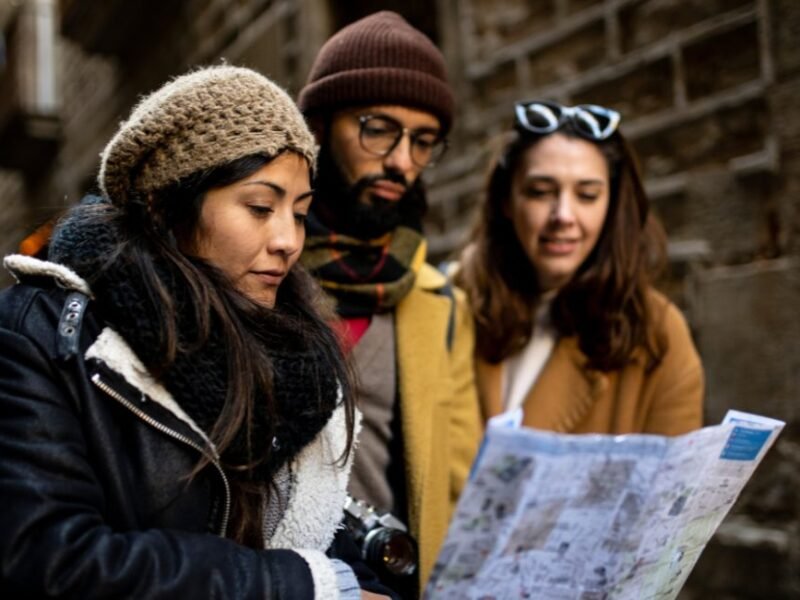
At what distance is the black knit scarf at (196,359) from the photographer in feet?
4.48

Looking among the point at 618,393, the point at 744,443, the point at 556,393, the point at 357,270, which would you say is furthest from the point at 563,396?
the point at 744,443

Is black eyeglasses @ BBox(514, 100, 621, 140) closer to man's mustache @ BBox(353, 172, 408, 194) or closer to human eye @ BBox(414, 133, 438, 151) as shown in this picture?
human eye @ BBox(414, 133, 438, 151)

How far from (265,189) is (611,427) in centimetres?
132

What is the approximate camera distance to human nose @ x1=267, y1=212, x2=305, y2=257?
1.51 m

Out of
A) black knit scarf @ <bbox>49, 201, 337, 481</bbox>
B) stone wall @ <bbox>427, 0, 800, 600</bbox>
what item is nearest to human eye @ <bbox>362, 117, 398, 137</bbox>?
black knit scarf @ <bbox>49, 201, 337, 481</bbox>

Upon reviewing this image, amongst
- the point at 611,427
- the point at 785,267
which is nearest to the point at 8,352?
the point at 611,427

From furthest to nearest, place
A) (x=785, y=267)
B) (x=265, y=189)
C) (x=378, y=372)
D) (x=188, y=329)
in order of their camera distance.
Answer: (x=785, y=267) → (x=378, y=372) → (x=265, y=189) → (x=188, y=329)

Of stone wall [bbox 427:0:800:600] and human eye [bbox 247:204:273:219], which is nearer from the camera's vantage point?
human eye [bbox 247:204:273:219]

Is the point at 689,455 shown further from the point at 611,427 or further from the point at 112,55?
the point at 112,55

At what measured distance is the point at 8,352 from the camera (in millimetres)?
1276

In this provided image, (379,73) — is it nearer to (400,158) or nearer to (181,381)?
(400,158)

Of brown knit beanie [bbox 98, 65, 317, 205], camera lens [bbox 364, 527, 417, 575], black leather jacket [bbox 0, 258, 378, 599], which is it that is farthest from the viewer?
camera lens [bbox 364, 527, 417, 575]

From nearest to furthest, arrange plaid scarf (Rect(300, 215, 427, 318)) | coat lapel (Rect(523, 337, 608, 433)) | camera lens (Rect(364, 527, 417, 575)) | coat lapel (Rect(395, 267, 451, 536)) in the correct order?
camera lens (Rect(364, 527, 417, 575))
coat lapel (Rect(395, 267, 451, 536))
plaid scarf (Rect(300, 215, 427, 318))
coat lapel (Rect(523, 337, 608, 433))

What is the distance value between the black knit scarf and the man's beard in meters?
0.80
